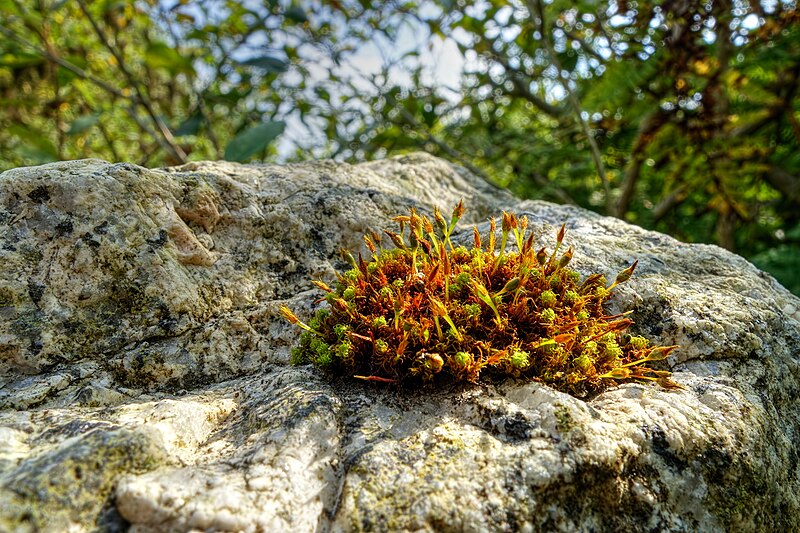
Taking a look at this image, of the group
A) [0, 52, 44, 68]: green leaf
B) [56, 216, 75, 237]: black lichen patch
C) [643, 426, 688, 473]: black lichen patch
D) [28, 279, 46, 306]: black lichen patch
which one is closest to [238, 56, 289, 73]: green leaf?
[0, 52, 44, 68]: green leaf

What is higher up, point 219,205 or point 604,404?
point 219,205

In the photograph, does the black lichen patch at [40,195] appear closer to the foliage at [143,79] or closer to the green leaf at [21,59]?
the foliage at [143,79]

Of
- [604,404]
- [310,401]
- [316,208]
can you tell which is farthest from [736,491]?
[316,208]

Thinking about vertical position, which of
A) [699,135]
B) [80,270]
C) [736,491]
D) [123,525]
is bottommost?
[736,491]

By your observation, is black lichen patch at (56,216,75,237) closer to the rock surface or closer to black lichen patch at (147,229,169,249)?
the rock surface

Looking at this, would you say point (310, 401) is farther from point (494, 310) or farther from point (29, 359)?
point (29, 359)

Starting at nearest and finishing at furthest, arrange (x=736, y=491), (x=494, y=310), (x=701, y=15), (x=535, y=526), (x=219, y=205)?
(x=535, y=526) → (x=736, y=491) → (x=494, y=310) → (x=219, y=205) → (x=701, y=15)

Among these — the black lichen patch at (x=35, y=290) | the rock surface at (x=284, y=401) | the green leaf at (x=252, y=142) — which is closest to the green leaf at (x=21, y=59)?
the green leaf at (x=252, y=142)
